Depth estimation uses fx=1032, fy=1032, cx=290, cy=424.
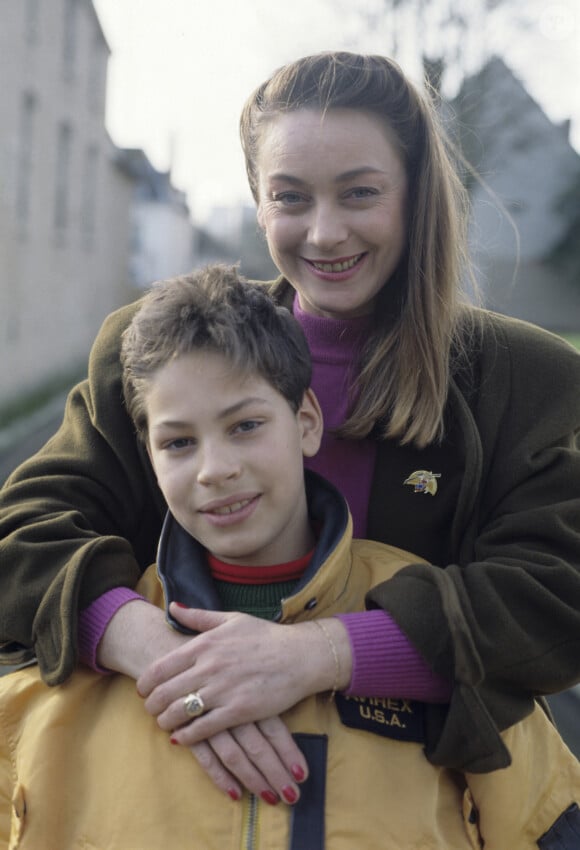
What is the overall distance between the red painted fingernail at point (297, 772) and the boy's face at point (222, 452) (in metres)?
0.46

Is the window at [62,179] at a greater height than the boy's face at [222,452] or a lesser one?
lesser

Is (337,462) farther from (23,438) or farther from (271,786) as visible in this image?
(23,438)

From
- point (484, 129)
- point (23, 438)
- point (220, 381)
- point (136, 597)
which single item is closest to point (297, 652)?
point (136, 597)

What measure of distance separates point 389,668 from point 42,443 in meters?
11.2

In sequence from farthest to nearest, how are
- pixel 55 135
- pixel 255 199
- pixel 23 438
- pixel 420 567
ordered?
pixel 55 135 < pixel 23 438 < pixel 255 199 < pixel 420 567

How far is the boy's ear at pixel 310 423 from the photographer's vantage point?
232cm

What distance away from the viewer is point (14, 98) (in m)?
16.5

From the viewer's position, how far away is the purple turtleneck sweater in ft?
6.64

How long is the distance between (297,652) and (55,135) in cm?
1916

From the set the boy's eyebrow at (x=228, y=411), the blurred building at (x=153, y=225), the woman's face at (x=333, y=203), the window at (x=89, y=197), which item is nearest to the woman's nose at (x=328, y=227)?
the woman's face at (x=333, y=203)

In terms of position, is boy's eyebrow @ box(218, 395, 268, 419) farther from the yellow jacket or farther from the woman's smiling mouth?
the woman's smiling mouth

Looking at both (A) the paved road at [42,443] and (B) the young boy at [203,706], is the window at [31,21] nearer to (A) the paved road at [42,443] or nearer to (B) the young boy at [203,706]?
(A) the paved road at [42,443]

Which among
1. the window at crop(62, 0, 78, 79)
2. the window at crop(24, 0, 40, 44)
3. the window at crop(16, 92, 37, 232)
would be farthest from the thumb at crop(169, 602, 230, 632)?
the window at crop(62, 0, 78, 79)

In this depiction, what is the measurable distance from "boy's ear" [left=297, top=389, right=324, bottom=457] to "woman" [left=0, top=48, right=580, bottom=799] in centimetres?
16
